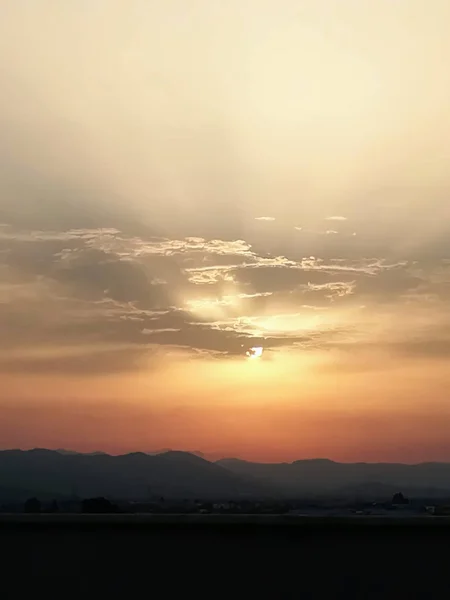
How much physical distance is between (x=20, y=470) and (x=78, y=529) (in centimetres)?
359

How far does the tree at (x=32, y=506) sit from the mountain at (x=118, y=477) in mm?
629

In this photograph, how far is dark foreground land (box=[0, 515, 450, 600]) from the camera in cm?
512

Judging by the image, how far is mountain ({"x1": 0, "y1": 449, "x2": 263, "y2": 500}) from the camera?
716 cm

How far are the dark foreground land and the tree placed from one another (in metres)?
0.34

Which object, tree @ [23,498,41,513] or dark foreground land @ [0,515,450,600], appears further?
tree @ [23,498,41,513]

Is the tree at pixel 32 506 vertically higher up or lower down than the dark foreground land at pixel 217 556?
higher up

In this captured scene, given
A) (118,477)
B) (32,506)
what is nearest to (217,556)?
(32,506)

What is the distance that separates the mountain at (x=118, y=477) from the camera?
7.16 meters

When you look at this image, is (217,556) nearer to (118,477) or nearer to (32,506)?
(32,506)

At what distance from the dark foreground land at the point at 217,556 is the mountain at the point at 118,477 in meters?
1.37

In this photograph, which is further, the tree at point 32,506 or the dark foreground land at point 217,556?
the tree at point 32,506

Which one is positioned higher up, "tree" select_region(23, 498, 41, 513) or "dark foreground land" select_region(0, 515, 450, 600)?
"tree" select_region(23, 498, 41, 513)

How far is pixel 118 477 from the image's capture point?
345 inches

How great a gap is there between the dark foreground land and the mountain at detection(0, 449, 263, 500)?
1368 millimetres
